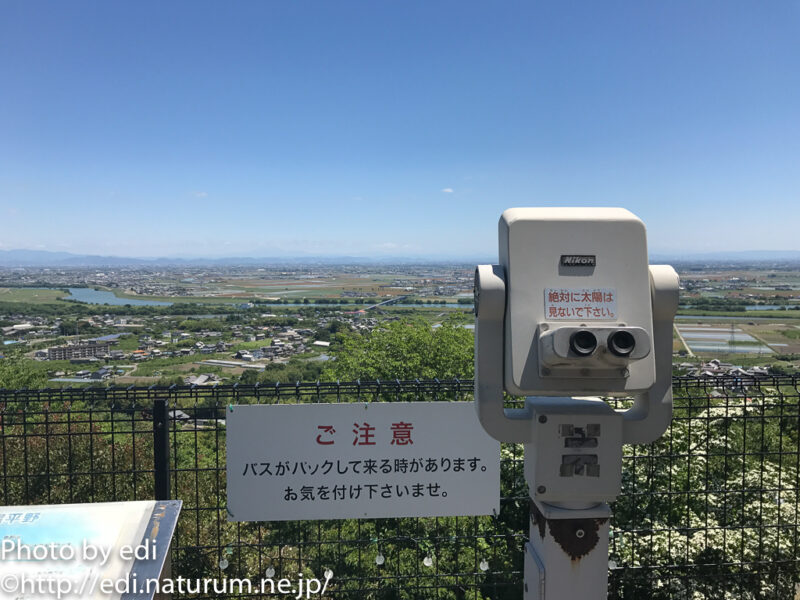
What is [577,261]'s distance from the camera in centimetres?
218

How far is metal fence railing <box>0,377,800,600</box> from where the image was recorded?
12.3 feet

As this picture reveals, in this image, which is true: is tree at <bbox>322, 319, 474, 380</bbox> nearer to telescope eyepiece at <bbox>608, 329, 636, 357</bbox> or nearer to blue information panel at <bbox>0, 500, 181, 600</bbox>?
blue information panel at <bbox>0, 500, 181, 600</bbox>

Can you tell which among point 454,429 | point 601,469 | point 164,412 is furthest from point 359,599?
point 601,469

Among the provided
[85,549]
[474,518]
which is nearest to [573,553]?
[85,549]

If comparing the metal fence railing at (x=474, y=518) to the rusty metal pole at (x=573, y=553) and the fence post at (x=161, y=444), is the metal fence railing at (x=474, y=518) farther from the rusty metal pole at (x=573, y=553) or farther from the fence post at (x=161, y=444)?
the rusty metal pole at (x=573, y=553)

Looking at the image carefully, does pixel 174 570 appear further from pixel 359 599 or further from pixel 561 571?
pixel 561 571

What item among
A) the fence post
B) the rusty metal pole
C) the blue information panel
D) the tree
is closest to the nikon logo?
the rusty metal pole

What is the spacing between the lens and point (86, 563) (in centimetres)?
218

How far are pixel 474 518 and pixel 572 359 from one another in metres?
3.26

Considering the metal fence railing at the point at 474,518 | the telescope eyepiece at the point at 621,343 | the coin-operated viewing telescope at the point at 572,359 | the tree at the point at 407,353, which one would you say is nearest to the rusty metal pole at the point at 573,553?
the coin-operated viewing telescope at the point at 572,359

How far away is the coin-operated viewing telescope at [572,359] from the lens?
2.14 metres

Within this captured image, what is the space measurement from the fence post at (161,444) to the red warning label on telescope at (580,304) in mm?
2764

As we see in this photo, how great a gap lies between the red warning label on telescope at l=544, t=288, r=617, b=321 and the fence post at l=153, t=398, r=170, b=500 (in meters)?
2.76

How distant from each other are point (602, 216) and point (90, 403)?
3559 mm
